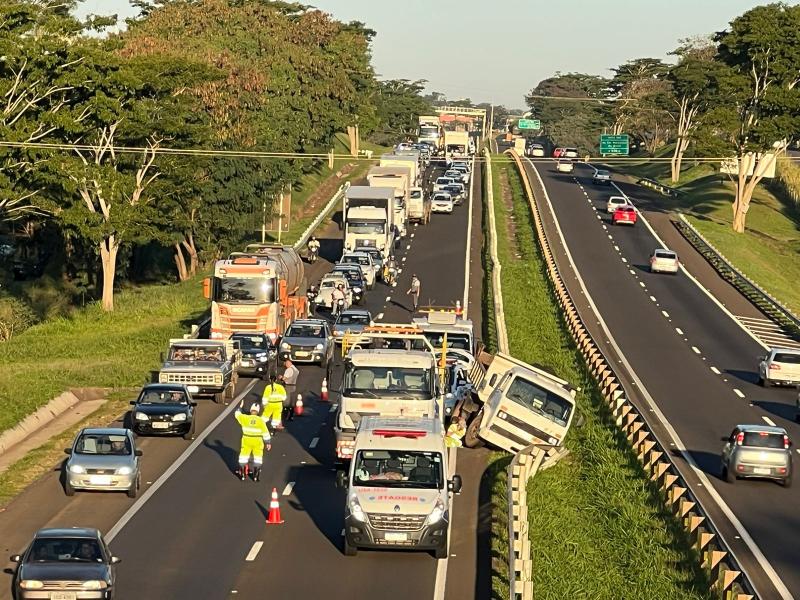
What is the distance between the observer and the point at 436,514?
78.5 feet

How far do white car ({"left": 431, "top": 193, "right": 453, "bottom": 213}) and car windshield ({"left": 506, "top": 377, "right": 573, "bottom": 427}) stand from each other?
67471 mm

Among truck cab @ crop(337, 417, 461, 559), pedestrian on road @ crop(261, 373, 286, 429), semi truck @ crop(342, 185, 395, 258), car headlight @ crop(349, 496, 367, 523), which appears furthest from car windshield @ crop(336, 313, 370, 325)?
car headlight @ crop(349, 496, 367, 523)

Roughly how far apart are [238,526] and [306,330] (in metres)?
23.0

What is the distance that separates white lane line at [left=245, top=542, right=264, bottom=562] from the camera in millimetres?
24578

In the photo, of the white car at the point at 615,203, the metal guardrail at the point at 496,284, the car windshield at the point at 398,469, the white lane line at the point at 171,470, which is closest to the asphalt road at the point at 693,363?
the white car at the point at 615,203

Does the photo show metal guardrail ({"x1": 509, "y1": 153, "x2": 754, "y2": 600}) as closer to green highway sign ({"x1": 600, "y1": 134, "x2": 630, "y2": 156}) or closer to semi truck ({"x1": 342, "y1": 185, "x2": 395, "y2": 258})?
semi truck ({"x1": 342, "y1": 185, "x2": 395, "y2": 258})

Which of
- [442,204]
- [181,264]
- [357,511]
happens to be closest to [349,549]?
[357,511]

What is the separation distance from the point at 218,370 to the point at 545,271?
40.7m

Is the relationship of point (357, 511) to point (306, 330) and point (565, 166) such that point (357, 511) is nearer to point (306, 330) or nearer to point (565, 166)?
point (306, 330)

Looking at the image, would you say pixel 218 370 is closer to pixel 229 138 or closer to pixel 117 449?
pixel 117 449

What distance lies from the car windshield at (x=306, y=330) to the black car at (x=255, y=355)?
81.6 inches

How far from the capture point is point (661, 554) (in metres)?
26.0

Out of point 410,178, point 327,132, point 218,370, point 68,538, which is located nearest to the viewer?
point 68,538

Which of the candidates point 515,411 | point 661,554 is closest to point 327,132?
point 515,411
